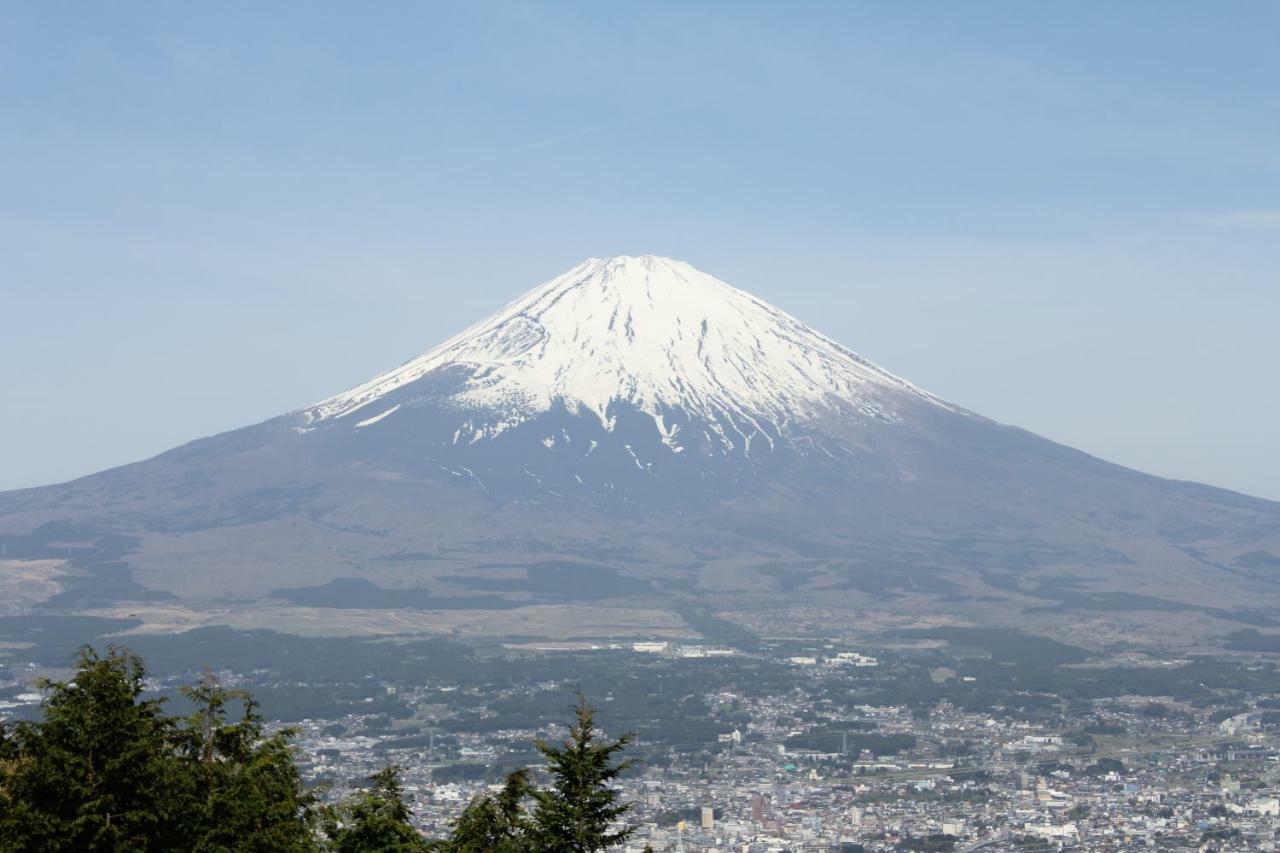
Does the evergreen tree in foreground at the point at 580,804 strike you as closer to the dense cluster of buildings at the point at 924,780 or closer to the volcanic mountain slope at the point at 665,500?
the dense cluster of buildings at the point at 924,780

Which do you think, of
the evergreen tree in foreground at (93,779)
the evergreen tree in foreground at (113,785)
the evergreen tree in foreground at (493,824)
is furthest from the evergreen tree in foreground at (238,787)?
the evergreen tree in foreground at (493,824)

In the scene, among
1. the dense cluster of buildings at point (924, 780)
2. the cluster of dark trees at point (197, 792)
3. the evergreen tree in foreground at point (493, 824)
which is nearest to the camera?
the cluster of dark trees at point (197, 792)

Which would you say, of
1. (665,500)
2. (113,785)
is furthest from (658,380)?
(113,785)

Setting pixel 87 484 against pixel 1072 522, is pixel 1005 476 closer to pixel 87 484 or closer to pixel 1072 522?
pixel 1072 522

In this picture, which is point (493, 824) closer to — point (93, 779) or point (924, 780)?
point (93, 779)

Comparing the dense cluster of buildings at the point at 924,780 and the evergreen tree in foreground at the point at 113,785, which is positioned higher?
the evergreen tree in foreground at the point at 113,785

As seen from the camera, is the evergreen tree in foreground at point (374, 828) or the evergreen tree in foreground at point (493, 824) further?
the evergreen tree in foreground at point (374, 828)
